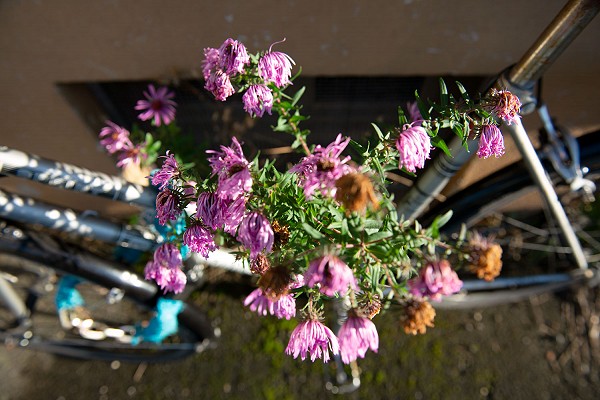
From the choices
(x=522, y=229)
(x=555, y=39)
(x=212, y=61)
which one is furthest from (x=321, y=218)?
(x=522, y=229)

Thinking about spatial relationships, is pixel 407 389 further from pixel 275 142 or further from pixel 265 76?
pixel 265 76

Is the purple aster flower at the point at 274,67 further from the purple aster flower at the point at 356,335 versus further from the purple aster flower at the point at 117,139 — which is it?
the purple aster flower at the point at 117,139

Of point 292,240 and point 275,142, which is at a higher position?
point 275,142

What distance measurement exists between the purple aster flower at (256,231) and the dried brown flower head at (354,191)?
155mm

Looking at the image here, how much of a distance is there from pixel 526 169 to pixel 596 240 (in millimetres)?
1144

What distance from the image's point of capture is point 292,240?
1128mm

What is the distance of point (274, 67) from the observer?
1.10 meters

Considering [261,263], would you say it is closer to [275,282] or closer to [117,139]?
[275,282]

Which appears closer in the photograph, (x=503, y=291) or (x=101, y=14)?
(x=101, y=14)

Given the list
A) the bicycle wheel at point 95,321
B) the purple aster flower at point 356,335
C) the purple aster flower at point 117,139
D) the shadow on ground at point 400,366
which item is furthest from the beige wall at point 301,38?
the purple aster flower at point 356,335

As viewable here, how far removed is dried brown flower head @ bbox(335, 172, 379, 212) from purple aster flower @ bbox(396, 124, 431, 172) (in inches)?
6.4

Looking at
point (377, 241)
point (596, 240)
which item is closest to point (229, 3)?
point (377, 241)

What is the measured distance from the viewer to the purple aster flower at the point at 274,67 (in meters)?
1.10

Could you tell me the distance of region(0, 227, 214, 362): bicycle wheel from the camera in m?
1.90
